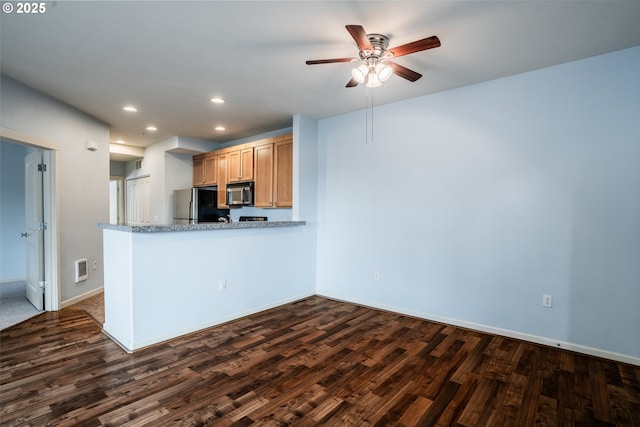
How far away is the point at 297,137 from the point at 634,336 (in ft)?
13.3

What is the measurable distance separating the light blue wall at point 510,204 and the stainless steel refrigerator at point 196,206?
2867mm

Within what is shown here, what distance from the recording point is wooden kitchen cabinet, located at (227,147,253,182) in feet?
16.8

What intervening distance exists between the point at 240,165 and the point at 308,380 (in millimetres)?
3805

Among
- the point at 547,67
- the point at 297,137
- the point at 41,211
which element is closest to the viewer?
the point at 547,67

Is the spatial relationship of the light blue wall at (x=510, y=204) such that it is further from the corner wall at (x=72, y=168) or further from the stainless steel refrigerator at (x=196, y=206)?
the corner wall at (x=72, y=168)

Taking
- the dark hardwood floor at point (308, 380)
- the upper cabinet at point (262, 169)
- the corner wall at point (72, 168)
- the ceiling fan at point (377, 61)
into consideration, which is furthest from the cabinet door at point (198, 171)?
the ceiling fan at point (377, 61)

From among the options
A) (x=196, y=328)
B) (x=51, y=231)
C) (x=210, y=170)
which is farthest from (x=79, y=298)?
(x=210, y=170)

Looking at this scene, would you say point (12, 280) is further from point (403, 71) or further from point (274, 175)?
point (403, 71)

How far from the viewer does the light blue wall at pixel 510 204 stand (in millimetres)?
2646

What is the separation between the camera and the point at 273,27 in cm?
228

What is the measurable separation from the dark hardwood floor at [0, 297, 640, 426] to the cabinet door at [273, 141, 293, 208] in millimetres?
1962

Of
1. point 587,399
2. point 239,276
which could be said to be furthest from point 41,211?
point 587,399

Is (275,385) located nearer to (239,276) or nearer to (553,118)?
(239,276)

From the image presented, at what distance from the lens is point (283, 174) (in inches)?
183
